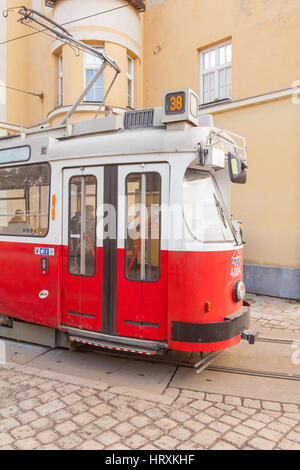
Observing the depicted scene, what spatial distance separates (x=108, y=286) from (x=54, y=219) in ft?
3.81

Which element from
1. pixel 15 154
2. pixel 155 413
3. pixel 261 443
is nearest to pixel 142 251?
pixel 155 413

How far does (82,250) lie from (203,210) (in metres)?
1.58

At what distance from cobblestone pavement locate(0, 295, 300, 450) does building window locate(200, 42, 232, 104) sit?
8161mm

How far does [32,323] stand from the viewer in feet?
17.8

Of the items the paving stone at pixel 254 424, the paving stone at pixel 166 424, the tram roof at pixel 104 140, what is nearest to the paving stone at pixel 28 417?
the paving stone at pixel 166 424

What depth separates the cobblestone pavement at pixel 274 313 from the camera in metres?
6.73

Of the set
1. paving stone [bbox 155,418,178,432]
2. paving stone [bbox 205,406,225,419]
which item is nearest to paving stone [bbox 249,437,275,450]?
paving stone [bbox 205,406,225,419]

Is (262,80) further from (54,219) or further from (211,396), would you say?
(211,396)

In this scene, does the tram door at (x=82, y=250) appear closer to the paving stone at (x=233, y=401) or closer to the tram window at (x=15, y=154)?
the tram window at (x=15, y=154)

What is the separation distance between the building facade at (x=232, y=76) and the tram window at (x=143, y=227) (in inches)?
209

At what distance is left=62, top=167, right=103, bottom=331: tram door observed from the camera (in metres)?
4.59

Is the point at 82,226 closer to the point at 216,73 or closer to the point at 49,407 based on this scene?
the point at 49,407

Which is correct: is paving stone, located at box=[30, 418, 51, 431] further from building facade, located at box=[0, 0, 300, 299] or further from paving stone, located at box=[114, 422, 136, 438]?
building facade, located at box=[0, 0, 300, 299]

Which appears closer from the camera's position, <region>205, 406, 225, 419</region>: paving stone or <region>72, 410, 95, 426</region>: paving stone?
<region>72, 410, 95, 426</region>: paving stone
